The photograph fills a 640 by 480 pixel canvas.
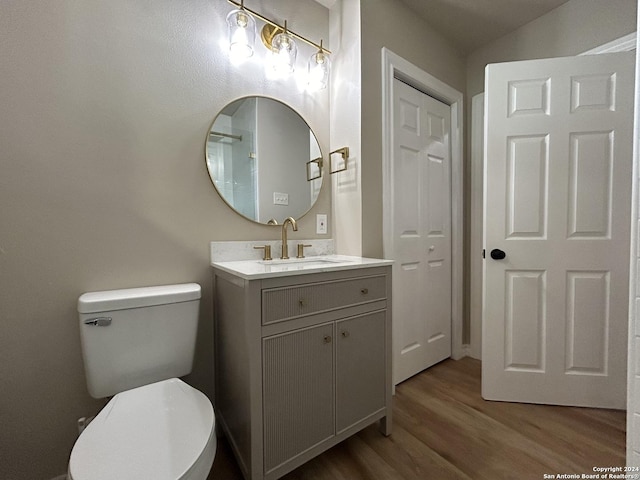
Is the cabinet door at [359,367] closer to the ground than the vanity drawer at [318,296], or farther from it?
closer to the ground

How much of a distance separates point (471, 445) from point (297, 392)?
3.07 ft

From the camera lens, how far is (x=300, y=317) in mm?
1082

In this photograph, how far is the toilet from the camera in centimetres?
68

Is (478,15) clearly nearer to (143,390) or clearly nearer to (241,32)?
(241,32)

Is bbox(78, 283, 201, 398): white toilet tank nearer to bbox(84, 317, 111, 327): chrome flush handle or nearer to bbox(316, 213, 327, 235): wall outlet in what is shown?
bbox(84, 317, 111, 327): chrome flush handle

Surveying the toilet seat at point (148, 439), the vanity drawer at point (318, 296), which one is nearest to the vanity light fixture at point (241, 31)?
the vanity drawer at point (318, 296)

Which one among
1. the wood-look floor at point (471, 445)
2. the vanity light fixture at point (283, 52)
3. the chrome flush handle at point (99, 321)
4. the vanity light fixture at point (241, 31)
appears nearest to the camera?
the chrome flush handle at point (99, 321)

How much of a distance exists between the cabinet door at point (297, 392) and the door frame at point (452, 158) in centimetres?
81

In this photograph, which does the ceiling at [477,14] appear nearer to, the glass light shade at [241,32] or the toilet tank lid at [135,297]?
the glass light shade at [241,32]

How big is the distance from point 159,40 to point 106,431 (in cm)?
155

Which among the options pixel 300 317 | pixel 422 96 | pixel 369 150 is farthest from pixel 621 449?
pixel 422 96

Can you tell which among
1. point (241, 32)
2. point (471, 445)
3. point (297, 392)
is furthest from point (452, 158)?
point (297, 392)

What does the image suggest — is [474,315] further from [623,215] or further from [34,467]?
[34,467]

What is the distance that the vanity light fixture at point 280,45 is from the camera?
1350mm
